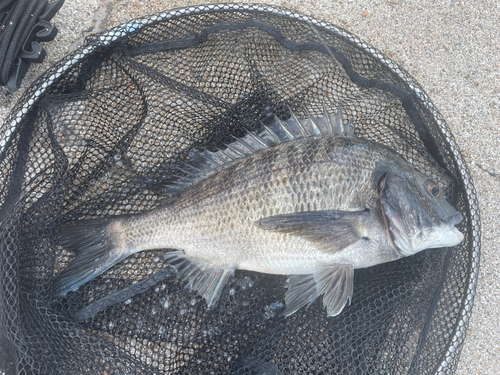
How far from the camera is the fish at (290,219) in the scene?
1.99 m

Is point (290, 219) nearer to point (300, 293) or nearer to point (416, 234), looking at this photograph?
point (300, 293)

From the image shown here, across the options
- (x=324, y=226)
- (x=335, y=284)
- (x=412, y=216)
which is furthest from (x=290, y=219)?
(x=412, y=216)

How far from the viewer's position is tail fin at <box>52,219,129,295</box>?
2.22 m

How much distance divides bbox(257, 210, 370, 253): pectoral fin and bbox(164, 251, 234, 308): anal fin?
0.49m

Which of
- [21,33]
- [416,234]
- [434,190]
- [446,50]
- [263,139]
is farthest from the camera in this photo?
[446,50]

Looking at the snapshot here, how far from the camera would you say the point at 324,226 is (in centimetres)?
196

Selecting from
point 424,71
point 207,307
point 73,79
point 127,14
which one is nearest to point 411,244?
point 207,307

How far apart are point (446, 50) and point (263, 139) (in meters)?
1.83

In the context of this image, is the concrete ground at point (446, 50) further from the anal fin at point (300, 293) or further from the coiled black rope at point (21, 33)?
the anal fin at point (300, 293)

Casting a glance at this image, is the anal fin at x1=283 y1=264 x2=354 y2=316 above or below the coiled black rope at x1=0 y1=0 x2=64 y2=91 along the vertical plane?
below

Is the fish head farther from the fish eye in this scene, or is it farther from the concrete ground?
the concrete ground

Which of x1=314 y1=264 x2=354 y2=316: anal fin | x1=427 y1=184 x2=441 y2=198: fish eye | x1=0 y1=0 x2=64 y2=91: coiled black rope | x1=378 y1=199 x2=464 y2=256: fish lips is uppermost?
x1=0 y1=0 x2=64 y2=91: coiled black rope

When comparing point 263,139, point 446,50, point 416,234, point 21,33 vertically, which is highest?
point 21,33

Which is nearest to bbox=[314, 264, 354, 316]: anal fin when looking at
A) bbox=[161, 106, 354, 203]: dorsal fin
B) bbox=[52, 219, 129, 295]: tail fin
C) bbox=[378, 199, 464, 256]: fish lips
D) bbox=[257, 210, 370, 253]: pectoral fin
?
bbox=[257, 210, 370, 253]: pectoral fin
